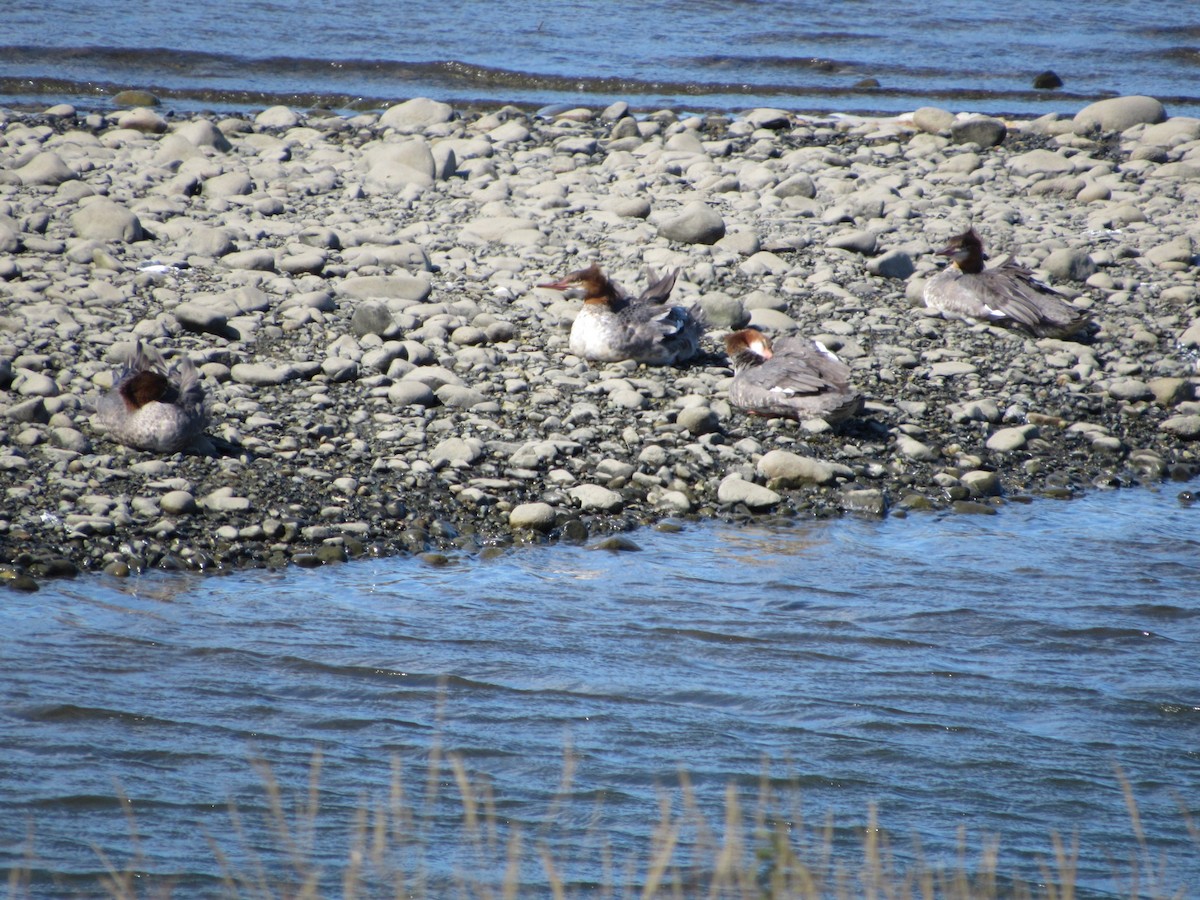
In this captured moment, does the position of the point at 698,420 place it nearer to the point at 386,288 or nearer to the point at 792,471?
the point at 792,471

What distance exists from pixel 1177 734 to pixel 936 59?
786 inches

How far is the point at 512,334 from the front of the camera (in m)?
7.82

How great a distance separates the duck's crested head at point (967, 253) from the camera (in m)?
8.63

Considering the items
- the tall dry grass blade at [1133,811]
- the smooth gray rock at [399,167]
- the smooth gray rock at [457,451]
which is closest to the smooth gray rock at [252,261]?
the smooth gray rock at [399,167]

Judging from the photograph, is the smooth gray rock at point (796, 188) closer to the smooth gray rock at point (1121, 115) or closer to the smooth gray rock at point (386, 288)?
the smooth gray rock at point (386, 288)

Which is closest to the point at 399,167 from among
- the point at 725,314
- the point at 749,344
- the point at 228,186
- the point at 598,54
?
the point at 228,186

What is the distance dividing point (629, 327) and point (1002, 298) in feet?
8.56

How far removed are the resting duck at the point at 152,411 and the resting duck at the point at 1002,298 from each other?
4.90 meters

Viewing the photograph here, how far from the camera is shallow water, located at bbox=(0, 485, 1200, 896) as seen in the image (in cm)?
372

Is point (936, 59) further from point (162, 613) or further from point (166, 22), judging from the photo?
point (162, 613)

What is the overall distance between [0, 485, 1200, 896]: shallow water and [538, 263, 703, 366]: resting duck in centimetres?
185

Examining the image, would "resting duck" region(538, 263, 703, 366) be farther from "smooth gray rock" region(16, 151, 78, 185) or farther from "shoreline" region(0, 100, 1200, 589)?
"smooth gray rock" region(16, 151, 78, 185)

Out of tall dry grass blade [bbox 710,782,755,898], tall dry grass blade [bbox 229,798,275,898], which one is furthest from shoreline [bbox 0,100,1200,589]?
tall dry grass blade [bbox 710,782,755,898]

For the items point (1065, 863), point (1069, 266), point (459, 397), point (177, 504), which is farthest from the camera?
point (1069, 266)
